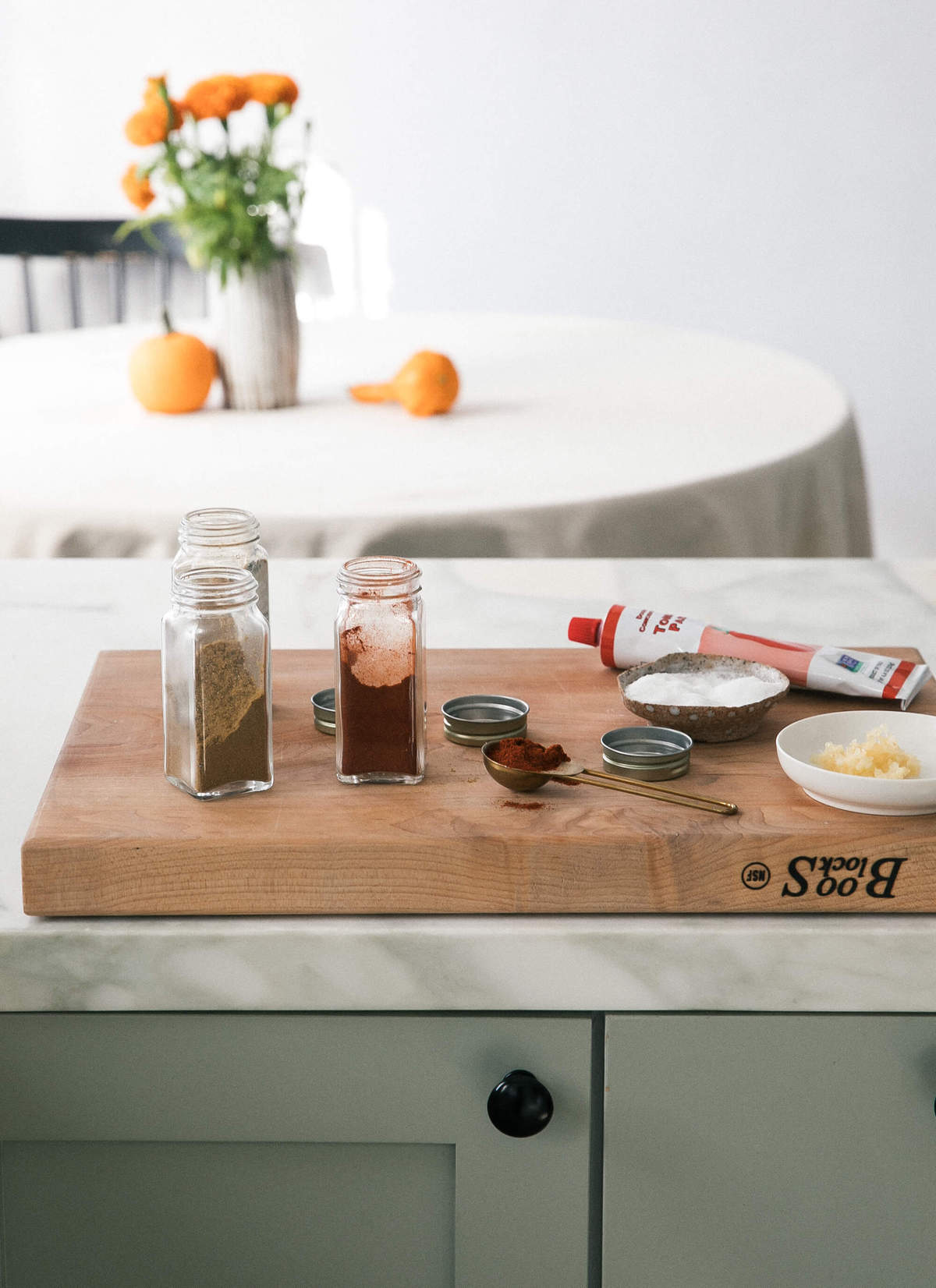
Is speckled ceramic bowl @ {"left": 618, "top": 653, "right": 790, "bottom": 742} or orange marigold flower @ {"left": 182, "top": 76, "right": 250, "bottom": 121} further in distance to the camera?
orange marigold flower @ {"left": 182, "top": 76, "right": 250, "bottom": 121}

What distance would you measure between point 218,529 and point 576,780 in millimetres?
239

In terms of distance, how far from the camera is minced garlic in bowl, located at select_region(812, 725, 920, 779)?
2.19 feet

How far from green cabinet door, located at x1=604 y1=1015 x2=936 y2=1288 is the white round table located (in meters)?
0.91

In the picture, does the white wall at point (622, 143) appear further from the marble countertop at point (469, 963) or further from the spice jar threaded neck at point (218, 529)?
the marble countertop at point (469, 963)

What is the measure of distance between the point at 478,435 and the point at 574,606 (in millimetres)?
790

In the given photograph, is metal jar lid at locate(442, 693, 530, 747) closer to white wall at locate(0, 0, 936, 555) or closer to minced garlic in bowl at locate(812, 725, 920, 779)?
minced garlic in bowl at locate(812, 725, 920, 779)

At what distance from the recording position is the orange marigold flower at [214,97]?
5.95 feet

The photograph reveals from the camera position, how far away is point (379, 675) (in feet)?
2.26

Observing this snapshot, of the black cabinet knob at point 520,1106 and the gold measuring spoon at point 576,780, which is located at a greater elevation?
the gold measuring spoon at point 576,780

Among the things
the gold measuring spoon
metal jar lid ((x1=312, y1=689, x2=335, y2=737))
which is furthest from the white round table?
the gold measuring spoon

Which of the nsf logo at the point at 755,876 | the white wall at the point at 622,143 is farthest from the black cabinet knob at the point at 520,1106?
the white wall at the point at 622,143

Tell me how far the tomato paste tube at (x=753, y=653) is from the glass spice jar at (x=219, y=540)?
224mm

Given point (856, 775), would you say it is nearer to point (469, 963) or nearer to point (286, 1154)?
point (469, 963)

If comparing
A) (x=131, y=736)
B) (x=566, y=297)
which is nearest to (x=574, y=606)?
(x=131, y=736)
